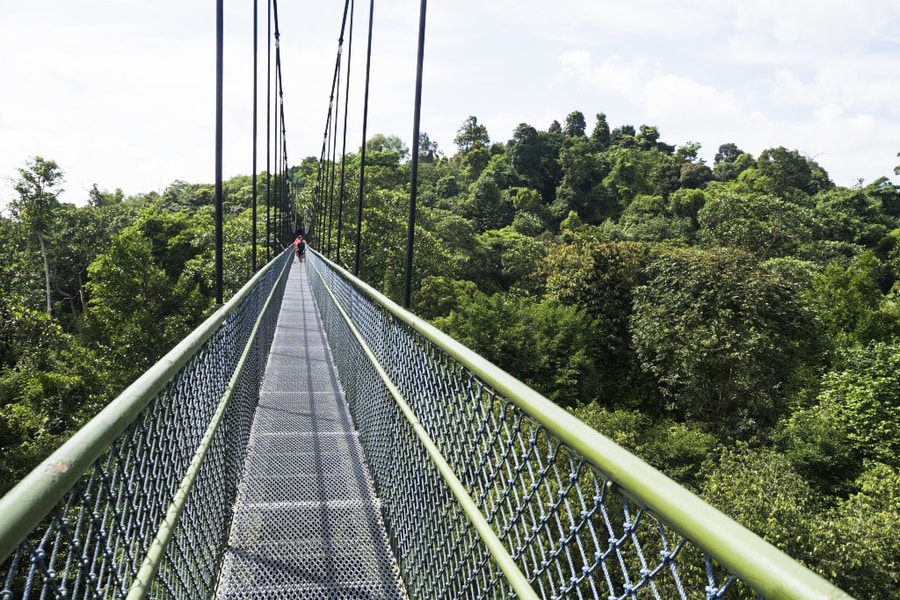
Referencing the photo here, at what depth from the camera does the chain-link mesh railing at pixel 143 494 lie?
70cm

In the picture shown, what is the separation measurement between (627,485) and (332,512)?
6.57ft

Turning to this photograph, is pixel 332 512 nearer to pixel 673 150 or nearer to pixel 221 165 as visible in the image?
pixel 221 165

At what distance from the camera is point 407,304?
13.4ft

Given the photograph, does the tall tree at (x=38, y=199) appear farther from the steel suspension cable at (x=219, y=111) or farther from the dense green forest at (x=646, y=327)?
the steel suspension cable at (x=219, y=111)

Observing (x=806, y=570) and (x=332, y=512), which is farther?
(x=332, y=512)

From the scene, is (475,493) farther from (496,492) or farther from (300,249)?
(300,249)

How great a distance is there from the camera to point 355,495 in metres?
2.71

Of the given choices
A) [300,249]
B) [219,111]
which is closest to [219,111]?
[219,111]

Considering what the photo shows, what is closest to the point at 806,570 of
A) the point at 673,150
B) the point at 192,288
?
the point at 192,288

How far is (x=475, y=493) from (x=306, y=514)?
1.15 meters

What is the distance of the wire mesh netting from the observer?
869mm

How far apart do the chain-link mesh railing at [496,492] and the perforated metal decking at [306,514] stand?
117 millimetres

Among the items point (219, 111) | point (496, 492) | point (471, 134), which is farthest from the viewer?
point (471, 134)

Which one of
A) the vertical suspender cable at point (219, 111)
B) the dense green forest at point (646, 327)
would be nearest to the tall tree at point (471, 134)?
the dense green forest at point (646, 327)
